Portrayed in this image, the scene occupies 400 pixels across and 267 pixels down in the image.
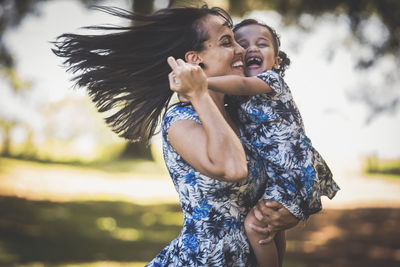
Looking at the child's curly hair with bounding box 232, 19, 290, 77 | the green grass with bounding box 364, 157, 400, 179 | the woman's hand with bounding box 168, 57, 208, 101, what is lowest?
the woman's hand with bounding box 168, 57, 208, 101

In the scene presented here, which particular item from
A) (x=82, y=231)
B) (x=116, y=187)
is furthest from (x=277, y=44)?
(x=116, y=187)

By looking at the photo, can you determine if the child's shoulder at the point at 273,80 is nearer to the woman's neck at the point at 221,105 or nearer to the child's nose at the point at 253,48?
the woman's neck at the point at 221,105

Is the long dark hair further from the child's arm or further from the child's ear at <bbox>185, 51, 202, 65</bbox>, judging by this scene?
the child's arm

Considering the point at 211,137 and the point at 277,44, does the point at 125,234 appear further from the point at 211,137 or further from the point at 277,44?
the point at 211,137

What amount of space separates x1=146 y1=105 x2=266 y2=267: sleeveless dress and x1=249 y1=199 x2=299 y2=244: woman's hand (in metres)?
0.09

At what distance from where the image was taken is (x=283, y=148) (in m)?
2.80

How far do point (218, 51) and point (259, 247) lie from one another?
3.63 ft

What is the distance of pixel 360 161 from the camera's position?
18094mm

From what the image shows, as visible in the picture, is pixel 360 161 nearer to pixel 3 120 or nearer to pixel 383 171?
pixel 383 171

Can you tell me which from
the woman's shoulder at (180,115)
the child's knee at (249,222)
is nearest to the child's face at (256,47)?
the woman's shoulder at (180,115)

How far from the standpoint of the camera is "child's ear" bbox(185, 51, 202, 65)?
279 cm

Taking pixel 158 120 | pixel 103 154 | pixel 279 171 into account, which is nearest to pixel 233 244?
pixel 279 171

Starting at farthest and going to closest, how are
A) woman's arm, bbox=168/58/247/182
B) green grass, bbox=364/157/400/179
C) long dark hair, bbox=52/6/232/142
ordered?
green grass, bbox=364/157/400/179, long dark hair, bbox=52/6/232/142, woman's arm, bbox=168/58/247/182

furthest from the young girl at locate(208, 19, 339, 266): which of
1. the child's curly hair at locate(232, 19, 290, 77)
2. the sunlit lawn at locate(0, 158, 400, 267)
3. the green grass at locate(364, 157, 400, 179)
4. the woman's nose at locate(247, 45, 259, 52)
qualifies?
the green grass at locate(364, 157, 400, 179)
